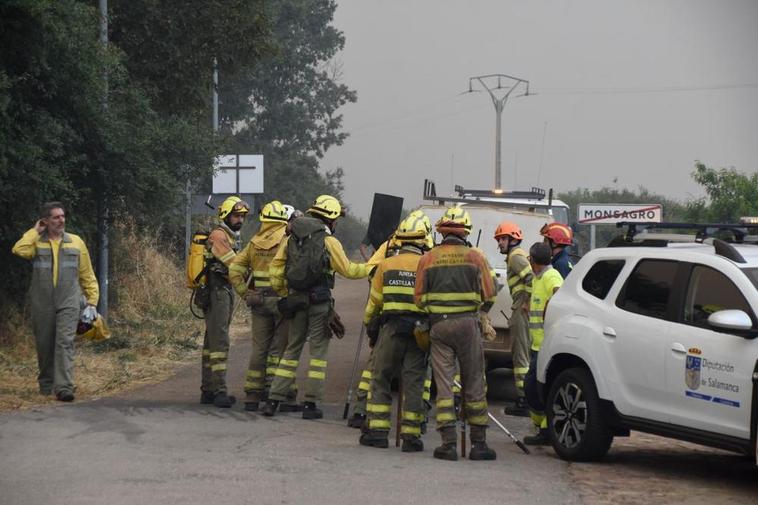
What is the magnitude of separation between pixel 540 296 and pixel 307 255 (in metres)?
2.16

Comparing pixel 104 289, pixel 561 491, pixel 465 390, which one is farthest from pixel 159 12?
pixel 561 491

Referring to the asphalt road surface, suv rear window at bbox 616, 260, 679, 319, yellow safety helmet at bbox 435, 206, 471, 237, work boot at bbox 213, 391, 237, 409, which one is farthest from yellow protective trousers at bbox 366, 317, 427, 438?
work boot at bbox 213, 391, 237, 409

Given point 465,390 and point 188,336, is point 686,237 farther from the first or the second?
point 188,336

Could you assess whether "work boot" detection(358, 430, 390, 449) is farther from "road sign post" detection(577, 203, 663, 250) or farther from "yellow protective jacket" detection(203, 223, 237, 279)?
"road sign post" detection(577, 203, 663, 250)

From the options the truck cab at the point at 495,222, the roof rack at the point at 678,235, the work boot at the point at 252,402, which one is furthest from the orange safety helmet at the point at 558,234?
the work boot at the point at 252,402

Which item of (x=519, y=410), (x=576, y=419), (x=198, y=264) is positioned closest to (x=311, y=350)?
(x=198, y=264)

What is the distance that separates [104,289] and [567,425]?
36.1 ft

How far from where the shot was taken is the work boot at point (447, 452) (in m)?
9.82

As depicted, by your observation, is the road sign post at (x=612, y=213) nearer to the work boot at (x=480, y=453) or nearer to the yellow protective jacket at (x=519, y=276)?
the yellow protective jacket at (x=519, y=276)

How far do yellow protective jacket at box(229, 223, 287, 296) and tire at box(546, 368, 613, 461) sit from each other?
337 cm

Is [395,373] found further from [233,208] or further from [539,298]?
[233,208]

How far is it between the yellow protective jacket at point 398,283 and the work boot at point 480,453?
3.81 ft

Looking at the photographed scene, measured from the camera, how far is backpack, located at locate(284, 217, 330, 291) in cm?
1186

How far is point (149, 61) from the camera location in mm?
21156
